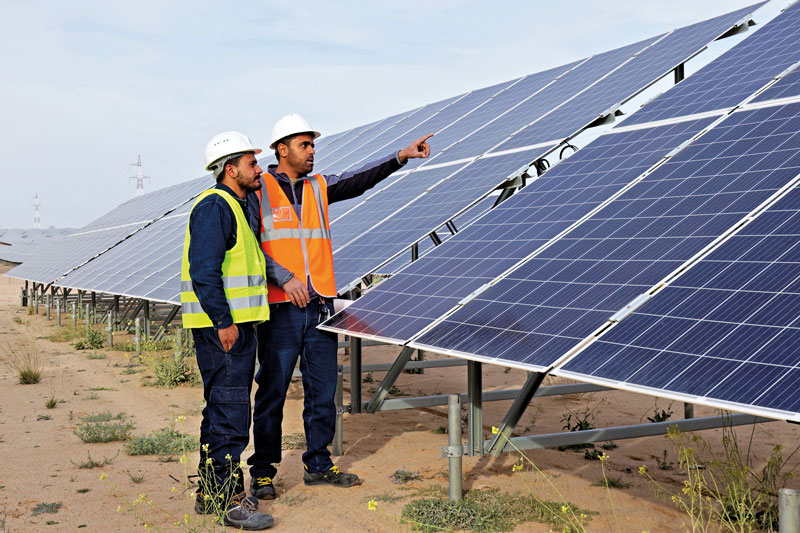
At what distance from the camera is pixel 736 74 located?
9383 mm

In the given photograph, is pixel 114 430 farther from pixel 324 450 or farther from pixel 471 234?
pixel 471 234

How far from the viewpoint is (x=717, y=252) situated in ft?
17.8

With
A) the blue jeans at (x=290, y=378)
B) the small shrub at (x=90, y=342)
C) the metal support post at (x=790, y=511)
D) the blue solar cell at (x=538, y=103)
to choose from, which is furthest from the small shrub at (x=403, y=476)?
the small shrub at (x=90, y=342)

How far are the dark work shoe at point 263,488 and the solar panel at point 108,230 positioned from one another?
67.2 ft

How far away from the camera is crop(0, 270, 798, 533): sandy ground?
648 centimetres

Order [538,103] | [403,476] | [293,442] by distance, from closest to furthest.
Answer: [403,476] < [293,442] < [538,103]

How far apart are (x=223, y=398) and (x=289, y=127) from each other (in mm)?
2483

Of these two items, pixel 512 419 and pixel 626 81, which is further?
pixel 626 81

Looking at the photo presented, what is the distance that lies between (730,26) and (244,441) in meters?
9.37

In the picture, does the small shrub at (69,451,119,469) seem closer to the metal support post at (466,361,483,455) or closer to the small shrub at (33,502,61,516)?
the small shrub at (33,502,61,516)

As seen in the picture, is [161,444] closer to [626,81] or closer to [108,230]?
[626,81]

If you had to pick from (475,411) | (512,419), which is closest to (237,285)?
(475,411)

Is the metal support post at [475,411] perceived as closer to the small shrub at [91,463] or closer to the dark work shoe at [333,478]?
the dark work shoe at [333,478]

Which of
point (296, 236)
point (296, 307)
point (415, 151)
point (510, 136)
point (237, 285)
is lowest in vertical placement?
point (296, 307)
